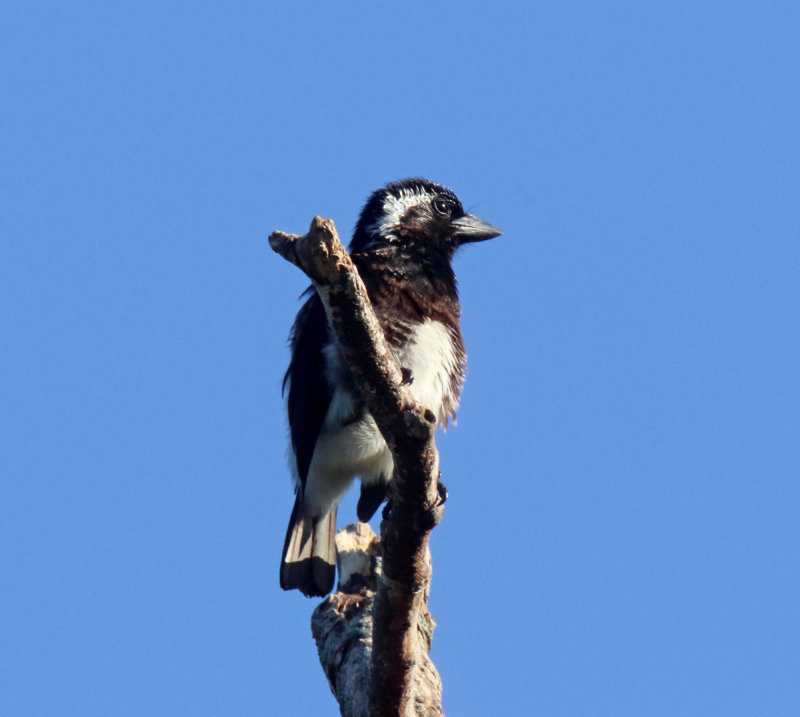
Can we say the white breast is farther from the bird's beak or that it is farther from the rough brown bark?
the rough brown bark

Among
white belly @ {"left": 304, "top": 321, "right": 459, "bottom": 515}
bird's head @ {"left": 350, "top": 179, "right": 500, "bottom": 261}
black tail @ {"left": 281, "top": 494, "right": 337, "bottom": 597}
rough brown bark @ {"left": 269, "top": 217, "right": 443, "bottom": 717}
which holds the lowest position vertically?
rough brown bark @ {"left": 269, "top": 217, "right": 443, "bottom": 717}

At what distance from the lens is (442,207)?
6414 mm

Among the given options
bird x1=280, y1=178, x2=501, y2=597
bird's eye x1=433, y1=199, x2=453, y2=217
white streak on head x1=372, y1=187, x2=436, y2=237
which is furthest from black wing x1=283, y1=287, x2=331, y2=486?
bird's eye x1=433, y1=199, x2=453, y2=217

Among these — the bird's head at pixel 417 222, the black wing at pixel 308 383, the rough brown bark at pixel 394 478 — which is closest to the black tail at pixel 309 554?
the black wing at pixel 308 383

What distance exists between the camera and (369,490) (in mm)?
5945

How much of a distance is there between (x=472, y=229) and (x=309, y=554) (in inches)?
85.6

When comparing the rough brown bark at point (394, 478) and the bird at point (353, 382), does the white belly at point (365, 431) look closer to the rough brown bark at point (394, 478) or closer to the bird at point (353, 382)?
the bird at point (353, 382)

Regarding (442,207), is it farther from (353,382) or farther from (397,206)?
(353,382)

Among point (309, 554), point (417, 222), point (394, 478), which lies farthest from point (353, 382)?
point (394, 478)

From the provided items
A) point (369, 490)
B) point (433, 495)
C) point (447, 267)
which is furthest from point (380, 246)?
point (433, 495)

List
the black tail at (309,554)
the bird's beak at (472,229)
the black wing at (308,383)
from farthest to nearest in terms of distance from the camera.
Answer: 1. the bird's beak at (472,229)
2. the black tail at (309,554)
3. the black wing at (308,383)

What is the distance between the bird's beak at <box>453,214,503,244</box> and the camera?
635 centimetres

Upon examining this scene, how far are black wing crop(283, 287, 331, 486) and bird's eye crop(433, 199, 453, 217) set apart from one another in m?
1.02

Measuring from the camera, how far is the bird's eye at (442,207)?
6.37 meters
